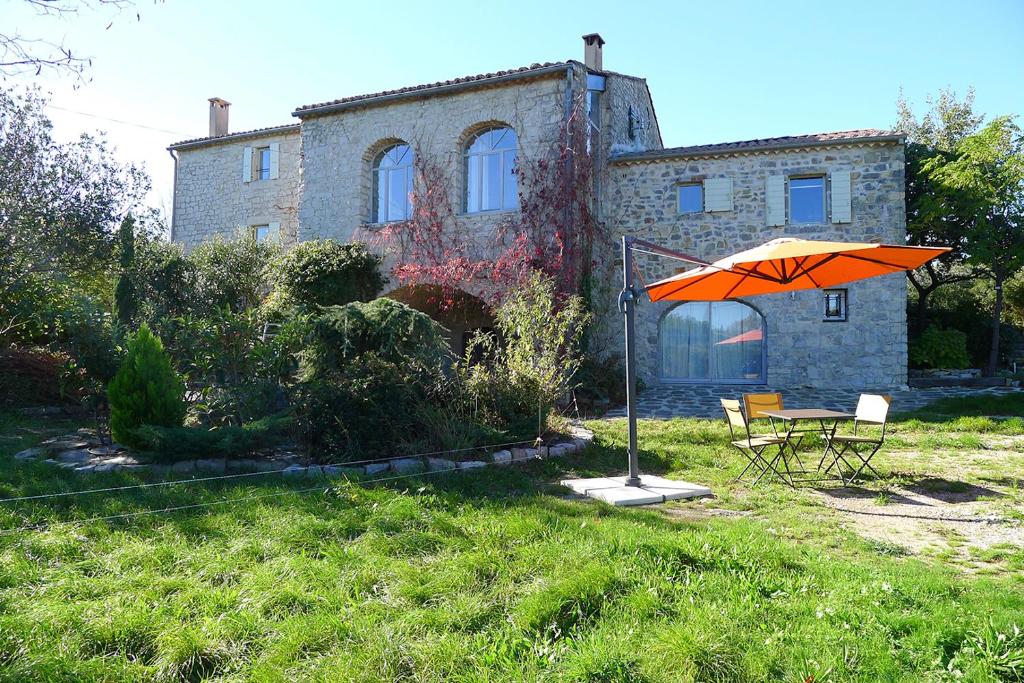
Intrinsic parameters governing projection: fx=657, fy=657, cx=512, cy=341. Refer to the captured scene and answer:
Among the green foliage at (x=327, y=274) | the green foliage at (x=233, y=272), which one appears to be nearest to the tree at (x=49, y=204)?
the green foliage at (x=233, y=272)

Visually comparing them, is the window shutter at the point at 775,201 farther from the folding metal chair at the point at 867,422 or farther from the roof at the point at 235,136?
the roof at the point at 235,136

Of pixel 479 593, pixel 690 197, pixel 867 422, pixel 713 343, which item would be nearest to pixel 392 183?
pixel 690 197

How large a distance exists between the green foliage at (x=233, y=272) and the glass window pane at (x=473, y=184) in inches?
174

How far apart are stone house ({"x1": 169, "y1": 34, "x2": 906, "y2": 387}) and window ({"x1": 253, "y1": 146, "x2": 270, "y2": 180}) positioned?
12.0 ft

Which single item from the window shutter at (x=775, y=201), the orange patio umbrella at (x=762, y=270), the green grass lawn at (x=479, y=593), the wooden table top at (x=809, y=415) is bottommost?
the green grass lawn at (x=479, y=593)

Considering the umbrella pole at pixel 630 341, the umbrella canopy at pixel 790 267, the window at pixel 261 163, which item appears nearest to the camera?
the umbrella pole at pixel 630 341

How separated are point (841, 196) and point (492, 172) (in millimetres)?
7088

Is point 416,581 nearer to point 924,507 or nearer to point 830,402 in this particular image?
point 924,507

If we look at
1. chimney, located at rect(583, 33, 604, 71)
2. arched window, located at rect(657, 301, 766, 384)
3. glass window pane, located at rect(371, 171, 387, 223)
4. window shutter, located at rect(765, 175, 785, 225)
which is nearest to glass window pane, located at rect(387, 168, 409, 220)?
glass window pane, located at rect(371, 171, 387, 223)

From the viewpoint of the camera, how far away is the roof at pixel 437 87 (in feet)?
42.4

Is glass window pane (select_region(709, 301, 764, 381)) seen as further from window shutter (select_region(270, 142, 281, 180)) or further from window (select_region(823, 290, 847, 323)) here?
window shutter (select_region(270, 142, 281, 180))

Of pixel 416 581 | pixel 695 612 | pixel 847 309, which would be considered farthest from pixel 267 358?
pixel 847 309

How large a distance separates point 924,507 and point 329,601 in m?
4.26

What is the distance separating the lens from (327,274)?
12.8 metres
